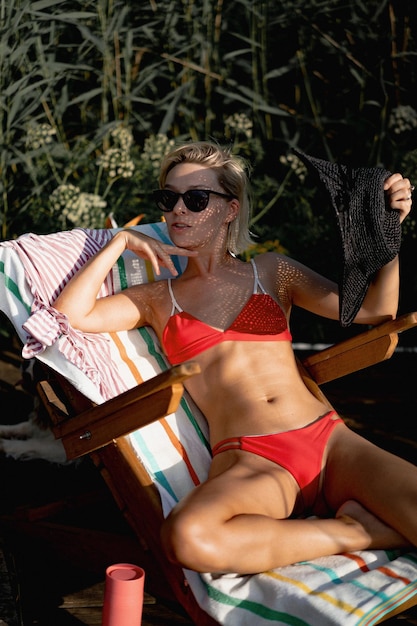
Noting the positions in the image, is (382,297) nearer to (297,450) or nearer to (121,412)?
(297,450)

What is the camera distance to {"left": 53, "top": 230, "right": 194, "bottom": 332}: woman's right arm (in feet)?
9.42

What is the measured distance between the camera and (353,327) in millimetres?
5875

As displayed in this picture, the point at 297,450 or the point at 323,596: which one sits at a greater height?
the point at 297,450

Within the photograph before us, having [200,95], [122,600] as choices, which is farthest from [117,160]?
[122,600]

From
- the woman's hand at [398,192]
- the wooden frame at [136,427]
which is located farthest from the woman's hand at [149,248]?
the woman's hand at [398,192]

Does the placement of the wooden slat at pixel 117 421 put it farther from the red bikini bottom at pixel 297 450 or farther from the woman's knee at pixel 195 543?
the red bikini bottom at pixel 297 450

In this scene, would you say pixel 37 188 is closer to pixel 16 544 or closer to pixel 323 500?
pixel 16 544

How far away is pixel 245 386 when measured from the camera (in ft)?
9.30

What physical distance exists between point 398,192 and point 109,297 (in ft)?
3.64

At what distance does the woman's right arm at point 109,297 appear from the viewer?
2.87m

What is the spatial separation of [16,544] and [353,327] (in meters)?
3.38

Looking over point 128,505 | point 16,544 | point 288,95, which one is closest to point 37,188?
point 288,95

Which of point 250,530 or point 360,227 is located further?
point 360,227

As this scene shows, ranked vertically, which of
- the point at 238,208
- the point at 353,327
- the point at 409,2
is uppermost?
the point at 409,2
